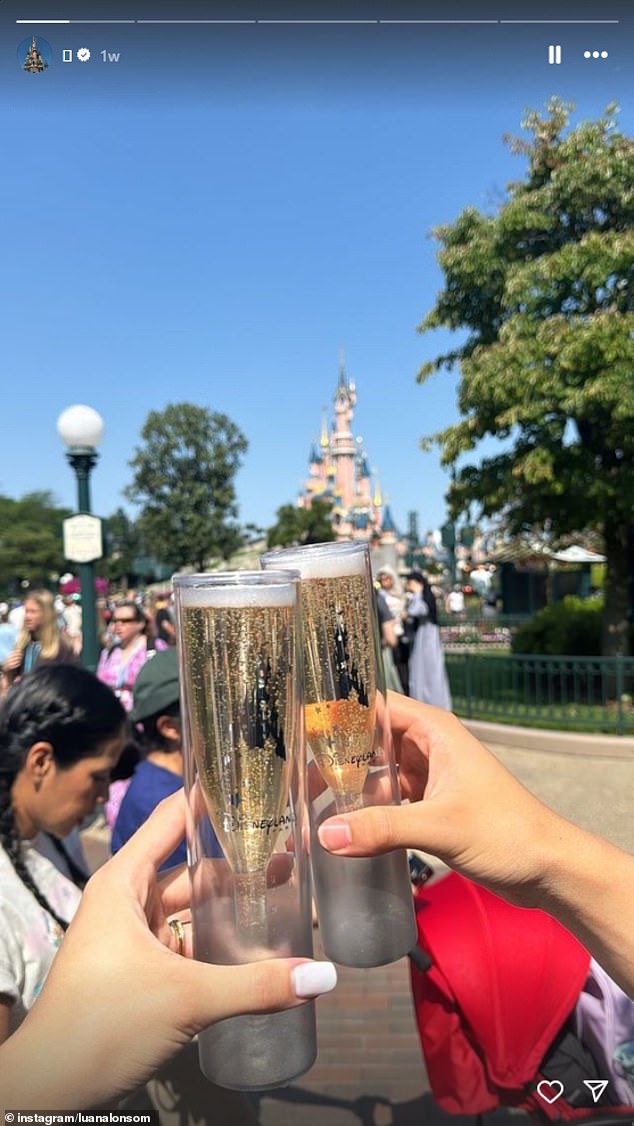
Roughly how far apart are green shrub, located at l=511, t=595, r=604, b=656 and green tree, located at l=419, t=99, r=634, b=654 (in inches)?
41.2

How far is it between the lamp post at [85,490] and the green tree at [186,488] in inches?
1087

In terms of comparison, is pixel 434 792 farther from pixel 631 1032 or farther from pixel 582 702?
pixel 582 702

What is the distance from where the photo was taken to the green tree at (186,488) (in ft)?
111

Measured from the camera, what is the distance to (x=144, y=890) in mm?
899

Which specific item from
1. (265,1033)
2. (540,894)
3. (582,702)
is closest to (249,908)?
(265,1033)

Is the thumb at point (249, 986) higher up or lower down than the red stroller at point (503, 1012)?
higher up

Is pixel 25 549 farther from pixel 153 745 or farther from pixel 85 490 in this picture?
pixel 153 745

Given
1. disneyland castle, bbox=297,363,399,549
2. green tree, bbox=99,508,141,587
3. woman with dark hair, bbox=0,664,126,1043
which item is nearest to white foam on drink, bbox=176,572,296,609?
woman with dark hair, bbox=0,664,126,1043

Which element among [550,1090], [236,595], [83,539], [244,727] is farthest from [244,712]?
[83,539]

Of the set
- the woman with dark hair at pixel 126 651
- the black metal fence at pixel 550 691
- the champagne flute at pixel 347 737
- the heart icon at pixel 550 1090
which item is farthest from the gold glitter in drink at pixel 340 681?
the black metal fence at pixel 550 691

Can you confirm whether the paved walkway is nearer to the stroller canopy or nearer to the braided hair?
the stroller canopy

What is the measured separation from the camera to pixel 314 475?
81.9m

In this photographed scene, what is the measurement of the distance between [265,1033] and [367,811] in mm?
288

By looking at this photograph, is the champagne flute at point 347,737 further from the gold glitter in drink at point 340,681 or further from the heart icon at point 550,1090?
the heart icon at point 550,1090
